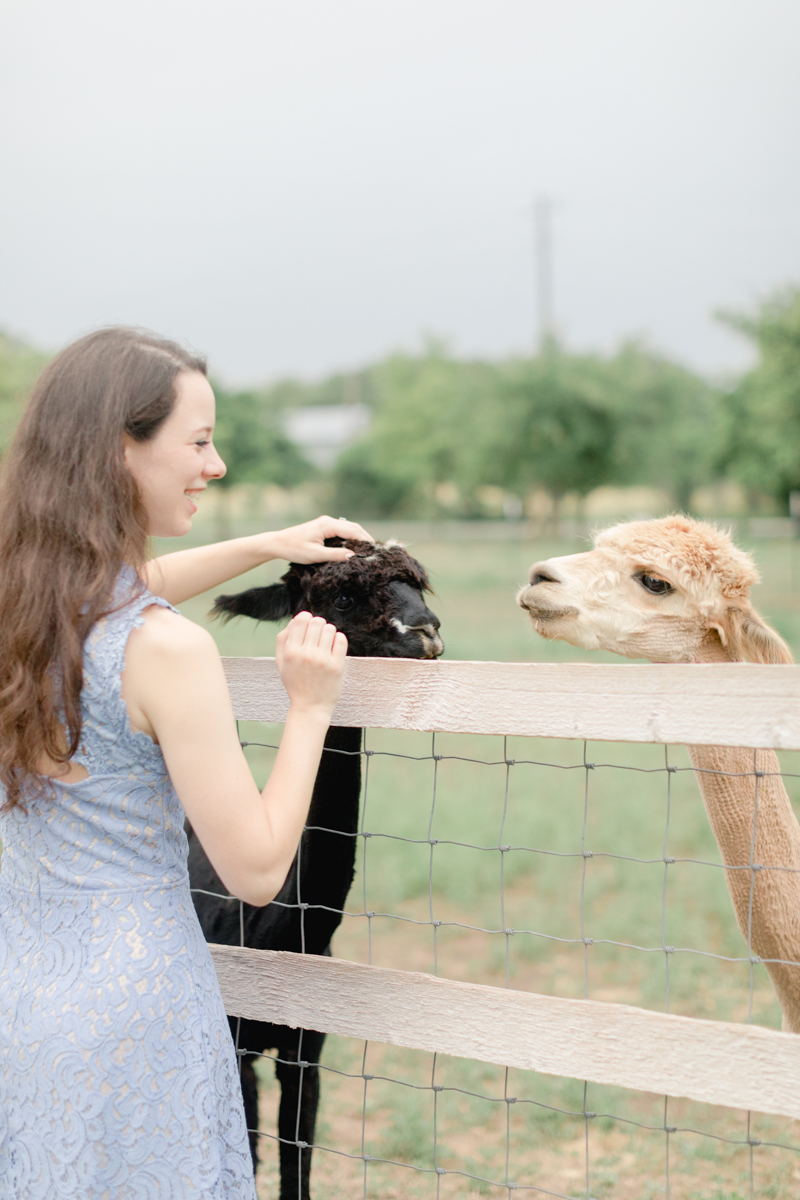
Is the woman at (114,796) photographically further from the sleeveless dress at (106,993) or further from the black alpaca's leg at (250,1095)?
the black alpaca's leg at (250,1095)

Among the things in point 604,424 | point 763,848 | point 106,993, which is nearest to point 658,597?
point 763,848

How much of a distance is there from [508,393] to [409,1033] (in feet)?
106

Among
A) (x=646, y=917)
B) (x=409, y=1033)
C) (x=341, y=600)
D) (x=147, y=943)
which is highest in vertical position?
(x=341, y=600)

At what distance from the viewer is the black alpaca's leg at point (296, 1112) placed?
2.43 meters

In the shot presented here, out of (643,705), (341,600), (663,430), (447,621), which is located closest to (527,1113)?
(341,600)

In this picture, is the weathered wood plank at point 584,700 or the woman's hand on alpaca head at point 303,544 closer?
the weathered wood plank at point 584,700

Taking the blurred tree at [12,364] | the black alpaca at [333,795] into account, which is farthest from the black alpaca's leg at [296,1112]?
the blurred tree at [12,364]

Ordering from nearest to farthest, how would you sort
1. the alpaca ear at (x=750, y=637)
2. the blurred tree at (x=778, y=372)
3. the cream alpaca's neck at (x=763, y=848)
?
the cream alpaca's neck at (x=763, y=848) → the alpaca ear at (x=750, y=637) → the blurred tree at (x=778, y=372)

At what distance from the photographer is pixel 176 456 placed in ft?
5.05

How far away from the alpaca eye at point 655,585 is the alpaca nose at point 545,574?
0.66 feet

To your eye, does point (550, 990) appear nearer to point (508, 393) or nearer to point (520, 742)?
point (520, 742)

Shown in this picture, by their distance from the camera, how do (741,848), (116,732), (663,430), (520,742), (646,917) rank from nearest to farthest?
(116,732), (741,848), (646,917), (520,742), (663,430)

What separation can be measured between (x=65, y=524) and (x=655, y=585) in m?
1.41

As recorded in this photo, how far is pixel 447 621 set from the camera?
56.1 feet
